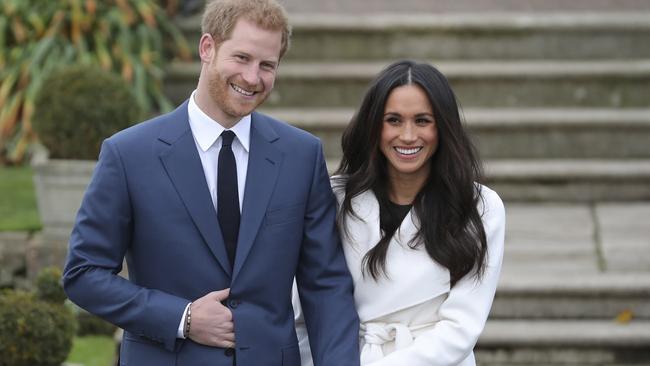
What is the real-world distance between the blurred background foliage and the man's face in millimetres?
4289

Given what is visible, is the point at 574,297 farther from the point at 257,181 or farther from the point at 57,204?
the point at 257,181

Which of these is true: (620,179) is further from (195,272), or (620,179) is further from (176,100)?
Answer: (195,272)

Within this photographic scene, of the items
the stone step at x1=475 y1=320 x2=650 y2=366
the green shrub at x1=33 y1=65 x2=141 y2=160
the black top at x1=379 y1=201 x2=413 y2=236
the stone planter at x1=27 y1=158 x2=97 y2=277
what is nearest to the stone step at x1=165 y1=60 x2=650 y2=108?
the green shrub at x1=33 y1=65 x2=141 y2=160

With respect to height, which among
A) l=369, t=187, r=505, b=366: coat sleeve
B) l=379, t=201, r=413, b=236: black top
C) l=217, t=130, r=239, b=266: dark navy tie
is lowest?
l=369, t=187, r=505, b=366: coat sleeve

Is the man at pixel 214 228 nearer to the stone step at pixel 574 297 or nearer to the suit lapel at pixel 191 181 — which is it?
the suit lapel at pixel 191 181

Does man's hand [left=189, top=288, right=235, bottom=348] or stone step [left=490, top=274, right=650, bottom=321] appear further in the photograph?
stone step [left=490, top=274, right=650, bottom=321]

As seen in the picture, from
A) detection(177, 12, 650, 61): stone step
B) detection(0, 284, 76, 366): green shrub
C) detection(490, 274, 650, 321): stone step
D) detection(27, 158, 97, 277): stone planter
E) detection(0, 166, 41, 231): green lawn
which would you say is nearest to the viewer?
detection(0, 284, 76, 366): green shrub

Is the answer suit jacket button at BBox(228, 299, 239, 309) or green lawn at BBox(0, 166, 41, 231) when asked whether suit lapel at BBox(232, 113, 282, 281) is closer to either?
suit jacket button at BBox(228, 299, 239, 309)

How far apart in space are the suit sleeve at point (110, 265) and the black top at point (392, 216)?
0.65m

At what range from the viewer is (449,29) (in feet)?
27.0

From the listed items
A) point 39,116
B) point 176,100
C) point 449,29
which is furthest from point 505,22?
point 39,116

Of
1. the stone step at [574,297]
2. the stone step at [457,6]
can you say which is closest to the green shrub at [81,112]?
the stone step at [574,297]

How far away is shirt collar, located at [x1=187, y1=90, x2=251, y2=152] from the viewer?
3541 millimetres

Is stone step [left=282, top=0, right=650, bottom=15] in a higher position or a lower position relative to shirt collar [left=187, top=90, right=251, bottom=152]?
lower
